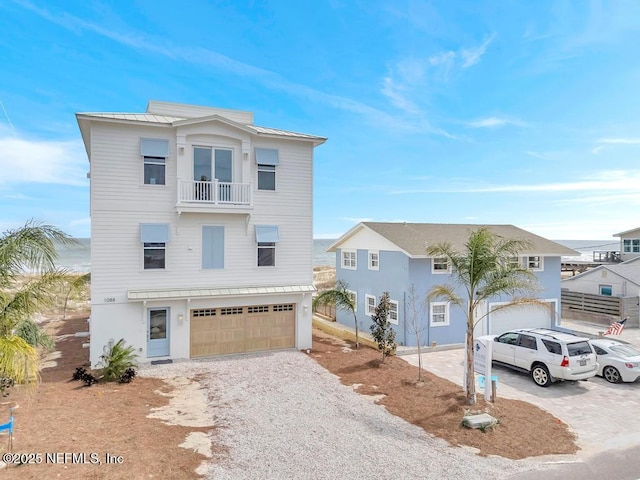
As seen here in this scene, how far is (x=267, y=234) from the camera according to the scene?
1705 cm

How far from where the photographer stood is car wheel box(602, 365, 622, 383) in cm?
1354

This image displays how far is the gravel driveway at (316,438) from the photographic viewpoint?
7.50 metres

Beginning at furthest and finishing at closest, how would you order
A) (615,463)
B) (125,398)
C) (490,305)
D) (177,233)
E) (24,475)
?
(490,305), (177,233), (125,398), (615,463), (24,475)

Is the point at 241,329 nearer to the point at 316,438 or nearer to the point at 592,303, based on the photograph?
the point at 316,438

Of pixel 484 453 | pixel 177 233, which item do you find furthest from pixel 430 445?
pixel 177 233

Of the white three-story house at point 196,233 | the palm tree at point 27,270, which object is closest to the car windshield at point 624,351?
the white three-story house at point 196,233

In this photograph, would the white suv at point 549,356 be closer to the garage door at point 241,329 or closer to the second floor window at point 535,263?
the second floor window at point 535,263

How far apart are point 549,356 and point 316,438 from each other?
8881mm

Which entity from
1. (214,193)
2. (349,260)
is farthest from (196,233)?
(349,260)

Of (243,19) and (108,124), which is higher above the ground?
(243,19)

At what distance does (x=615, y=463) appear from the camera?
26.9 ft

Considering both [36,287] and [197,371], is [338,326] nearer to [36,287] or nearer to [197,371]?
[197,371]

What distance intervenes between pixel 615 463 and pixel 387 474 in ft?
16.7

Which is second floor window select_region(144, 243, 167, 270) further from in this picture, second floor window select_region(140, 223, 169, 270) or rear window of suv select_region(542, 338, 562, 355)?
rear window of suv select_region(542, 338, 562, 355)
